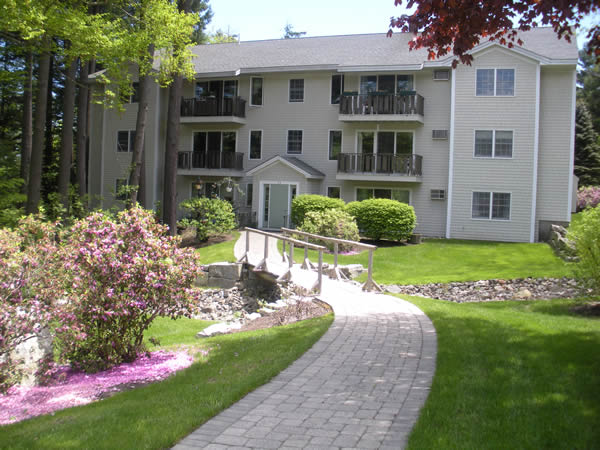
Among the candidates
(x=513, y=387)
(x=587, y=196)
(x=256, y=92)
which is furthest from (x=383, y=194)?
(x=513, y=387)

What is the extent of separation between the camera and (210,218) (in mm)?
24750

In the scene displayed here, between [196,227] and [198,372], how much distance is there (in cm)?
1864

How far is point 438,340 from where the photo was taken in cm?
807

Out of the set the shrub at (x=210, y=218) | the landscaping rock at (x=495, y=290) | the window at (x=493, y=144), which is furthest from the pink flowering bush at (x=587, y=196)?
the shrub at (x=210, y=218)

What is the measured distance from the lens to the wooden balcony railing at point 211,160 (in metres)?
29.0

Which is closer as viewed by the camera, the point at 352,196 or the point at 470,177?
the point at 470,177

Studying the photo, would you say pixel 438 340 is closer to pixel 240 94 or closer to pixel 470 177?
pixel 470 177

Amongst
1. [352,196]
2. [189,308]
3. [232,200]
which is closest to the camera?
[189,308]

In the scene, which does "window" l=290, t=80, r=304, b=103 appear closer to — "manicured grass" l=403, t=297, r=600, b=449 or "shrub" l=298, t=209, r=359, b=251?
"shrub" l=298, t=209, r=359, b=251

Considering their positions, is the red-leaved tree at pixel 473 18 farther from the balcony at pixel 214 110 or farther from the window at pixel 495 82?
the balcony at pixel 214 110

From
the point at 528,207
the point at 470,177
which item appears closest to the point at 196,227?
the point at 470,177

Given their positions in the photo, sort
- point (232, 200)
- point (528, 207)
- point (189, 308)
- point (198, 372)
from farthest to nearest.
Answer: point (232, 200) < point (528, 207) < point (189, 308) < point (198, 372)

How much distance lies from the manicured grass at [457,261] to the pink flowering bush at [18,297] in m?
11.3

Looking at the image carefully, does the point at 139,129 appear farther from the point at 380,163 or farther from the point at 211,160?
the point at 380,163
